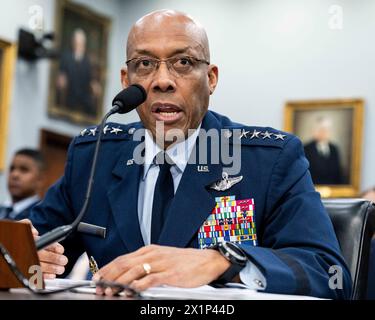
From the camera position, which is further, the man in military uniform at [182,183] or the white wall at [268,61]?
the white wall at [268,61]

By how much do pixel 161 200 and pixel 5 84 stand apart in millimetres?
6785

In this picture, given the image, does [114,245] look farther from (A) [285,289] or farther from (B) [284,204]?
(A) [285,289]

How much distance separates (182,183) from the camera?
2.54 m

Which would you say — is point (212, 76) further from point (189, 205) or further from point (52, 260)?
point (52, 260)

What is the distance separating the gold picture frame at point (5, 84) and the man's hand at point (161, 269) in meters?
7.20

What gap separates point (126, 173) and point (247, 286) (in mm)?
767

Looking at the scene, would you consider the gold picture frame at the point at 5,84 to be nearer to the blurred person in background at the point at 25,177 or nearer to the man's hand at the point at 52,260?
the blurred person in background at the point at 25,177

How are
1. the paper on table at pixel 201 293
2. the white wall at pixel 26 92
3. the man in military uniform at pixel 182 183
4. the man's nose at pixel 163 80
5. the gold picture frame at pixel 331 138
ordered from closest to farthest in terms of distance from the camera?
the paper on table at pixel 201 293
the man in military uniform at pixel 182 183
the man's nose at pixel 163 80
the white wall at pixel 26 92
the gold picture frame at pixel 331 138

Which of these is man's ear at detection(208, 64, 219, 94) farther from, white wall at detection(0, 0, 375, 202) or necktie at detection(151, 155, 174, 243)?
white wall at detection(0, 0, 375, 202)

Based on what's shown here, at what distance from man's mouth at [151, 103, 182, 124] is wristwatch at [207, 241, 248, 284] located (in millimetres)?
727

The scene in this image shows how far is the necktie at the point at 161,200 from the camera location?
251cm

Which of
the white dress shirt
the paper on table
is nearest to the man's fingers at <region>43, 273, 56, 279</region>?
the paper on table

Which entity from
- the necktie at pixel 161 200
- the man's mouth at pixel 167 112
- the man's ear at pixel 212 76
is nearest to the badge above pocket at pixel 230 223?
the necktie at pixel 161 200

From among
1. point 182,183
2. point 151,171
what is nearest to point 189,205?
point 182,183
